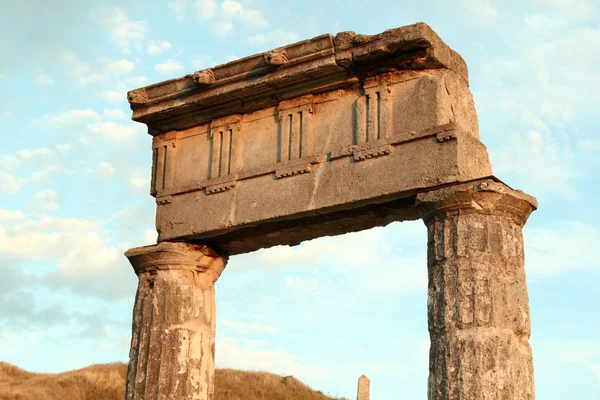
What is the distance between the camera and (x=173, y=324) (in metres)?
10.1

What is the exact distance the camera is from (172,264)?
10258 millimetres

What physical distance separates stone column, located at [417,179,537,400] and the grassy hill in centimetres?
1751

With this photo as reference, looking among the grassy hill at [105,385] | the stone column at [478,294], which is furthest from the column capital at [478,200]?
the grassy hill at [105,385]

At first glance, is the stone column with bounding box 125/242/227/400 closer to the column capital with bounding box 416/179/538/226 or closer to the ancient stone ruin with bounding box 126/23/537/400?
the ancient stone ruin with bounding box 126/23/537/400

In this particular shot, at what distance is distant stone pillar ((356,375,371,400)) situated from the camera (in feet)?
76.8

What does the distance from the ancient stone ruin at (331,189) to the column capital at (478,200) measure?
0.5 inches

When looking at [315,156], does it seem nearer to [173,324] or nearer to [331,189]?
[331,189]

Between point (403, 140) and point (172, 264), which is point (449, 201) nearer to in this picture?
point (403, 140)

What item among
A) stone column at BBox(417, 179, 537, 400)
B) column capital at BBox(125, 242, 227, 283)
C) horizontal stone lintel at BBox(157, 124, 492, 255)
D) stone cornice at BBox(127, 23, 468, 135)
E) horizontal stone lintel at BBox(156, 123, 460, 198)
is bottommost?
stone column at BBox(417, 179, 537, 400)

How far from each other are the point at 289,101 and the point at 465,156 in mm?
2304

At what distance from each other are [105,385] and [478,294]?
19.1 meters

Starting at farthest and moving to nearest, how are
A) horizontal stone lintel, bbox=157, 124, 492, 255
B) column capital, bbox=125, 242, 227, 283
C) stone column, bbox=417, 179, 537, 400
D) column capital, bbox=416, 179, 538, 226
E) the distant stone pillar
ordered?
the distant stone pillar < column capital, bbox=125, 242, 227, 283 < horizontal stone lintel, bbox=157, 124, 492, 255 < column capital, bbox=416, 179, 538, 226 < stone column, bbox=417, 179, 537, 400

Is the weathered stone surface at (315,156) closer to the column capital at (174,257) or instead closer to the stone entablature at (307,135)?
the stone entablature at (307,135)

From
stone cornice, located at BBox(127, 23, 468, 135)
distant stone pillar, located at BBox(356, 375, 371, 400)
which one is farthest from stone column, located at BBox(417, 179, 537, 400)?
distant stone pillar, located at BBox(356, 375, 371, 400)
